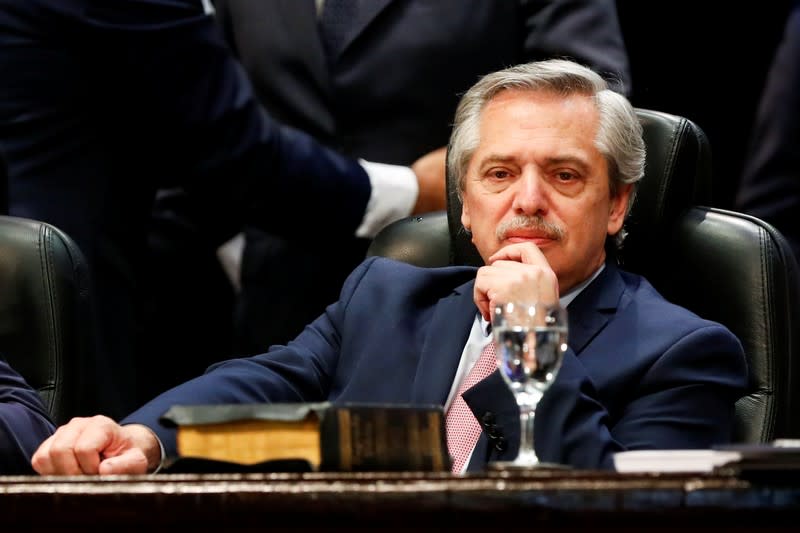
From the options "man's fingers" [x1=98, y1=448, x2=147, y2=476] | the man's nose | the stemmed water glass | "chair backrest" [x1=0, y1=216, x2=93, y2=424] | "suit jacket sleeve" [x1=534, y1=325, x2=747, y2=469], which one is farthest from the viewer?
"chair backrest" [x1=0, y1=216, x2=93, y2=424]

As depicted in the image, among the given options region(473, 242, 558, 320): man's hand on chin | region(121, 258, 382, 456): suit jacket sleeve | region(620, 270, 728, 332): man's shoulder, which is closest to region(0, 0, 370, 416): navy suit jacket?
region(121, 258, 382, 456): suit jacket sleeve

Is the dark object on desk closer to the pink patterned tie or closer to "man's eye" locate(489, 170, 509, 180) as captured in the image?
the pink patterned tie

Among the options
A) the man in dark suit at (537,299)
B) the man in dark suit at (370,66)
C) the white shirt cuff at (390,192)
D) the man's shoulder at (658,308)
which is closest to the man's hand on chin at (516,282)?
the man in dark suit at (537,299)

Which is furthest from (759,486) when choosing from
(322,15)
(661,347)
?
(322,15)

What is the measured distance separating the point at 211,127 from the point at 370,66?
Answer: 0.38 metres

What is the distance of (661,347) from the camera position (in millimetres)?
2084

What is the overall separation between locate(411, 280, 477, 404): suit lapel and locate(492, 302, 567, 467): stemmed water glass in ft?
1.75

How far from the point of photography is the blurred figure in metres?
4.04

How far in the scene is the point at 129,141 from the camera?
302 centimetres

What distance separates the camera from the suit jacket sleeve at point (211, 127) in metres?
2.91

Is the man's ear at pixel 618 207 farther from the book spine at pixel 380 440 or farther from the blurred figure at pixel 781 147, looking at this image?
the blurred figure at pixel 781 147

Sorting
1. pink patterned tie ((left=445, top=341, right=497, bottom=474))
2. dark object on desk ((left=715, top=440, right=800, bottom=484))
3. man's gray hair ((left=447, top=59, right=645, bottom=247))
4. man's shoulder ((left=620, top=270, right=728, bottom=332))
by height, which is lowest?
pink patterned tie ((left=445, top=341, right=497, bottom=474))

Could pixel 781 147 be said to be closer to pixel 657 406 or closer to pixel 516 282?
pixel 657 406

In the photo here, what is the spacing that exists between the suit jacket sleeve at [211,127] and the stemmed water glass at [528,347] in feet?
4.68
